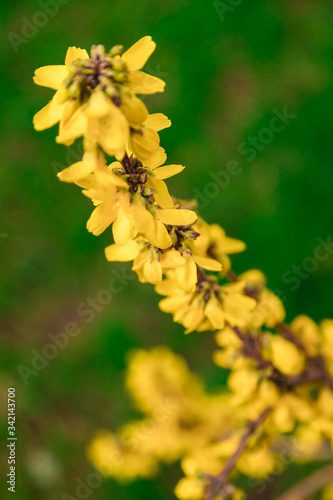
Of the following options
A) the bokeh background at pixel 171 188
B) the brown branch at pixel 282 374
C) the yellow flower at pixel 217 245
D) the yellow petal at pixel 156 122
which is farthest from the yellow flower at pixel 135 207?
the bokeh background at pixel 171 188

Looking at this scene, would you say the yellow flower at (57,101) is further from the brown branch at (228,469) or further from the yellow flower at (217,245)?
the brown branch at (228,469)

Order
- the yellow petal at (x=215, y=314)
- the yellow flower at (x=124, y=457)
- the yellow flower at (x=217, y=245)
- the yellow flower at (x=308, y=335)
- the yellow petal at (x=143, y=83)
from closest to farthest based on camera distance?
the yellow petal at (x=143, y=83) → the yellow petal at (x=215, y=314) → the yellow flower at (x=217, y=245) → the yellow flower at (x=308, y=335) → the yellow flower at (x=124, y=457)

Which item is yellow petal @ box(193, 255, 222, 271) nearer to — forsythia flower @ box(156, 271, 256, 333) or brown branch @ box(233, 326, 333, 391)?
forsythia flower @ box(156, 271, 256, 333)

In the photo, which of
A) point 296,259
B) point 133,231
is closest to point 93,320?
point 296,259

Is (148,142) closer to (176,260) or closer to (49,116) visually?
(49,116)

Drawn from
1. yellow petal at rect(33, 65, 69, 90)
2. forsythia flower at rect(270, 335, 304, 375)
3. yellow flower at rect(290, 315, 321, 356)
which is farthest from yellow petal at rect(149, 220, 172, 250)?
yellow flower at rect(290, 315, 321, 356)
